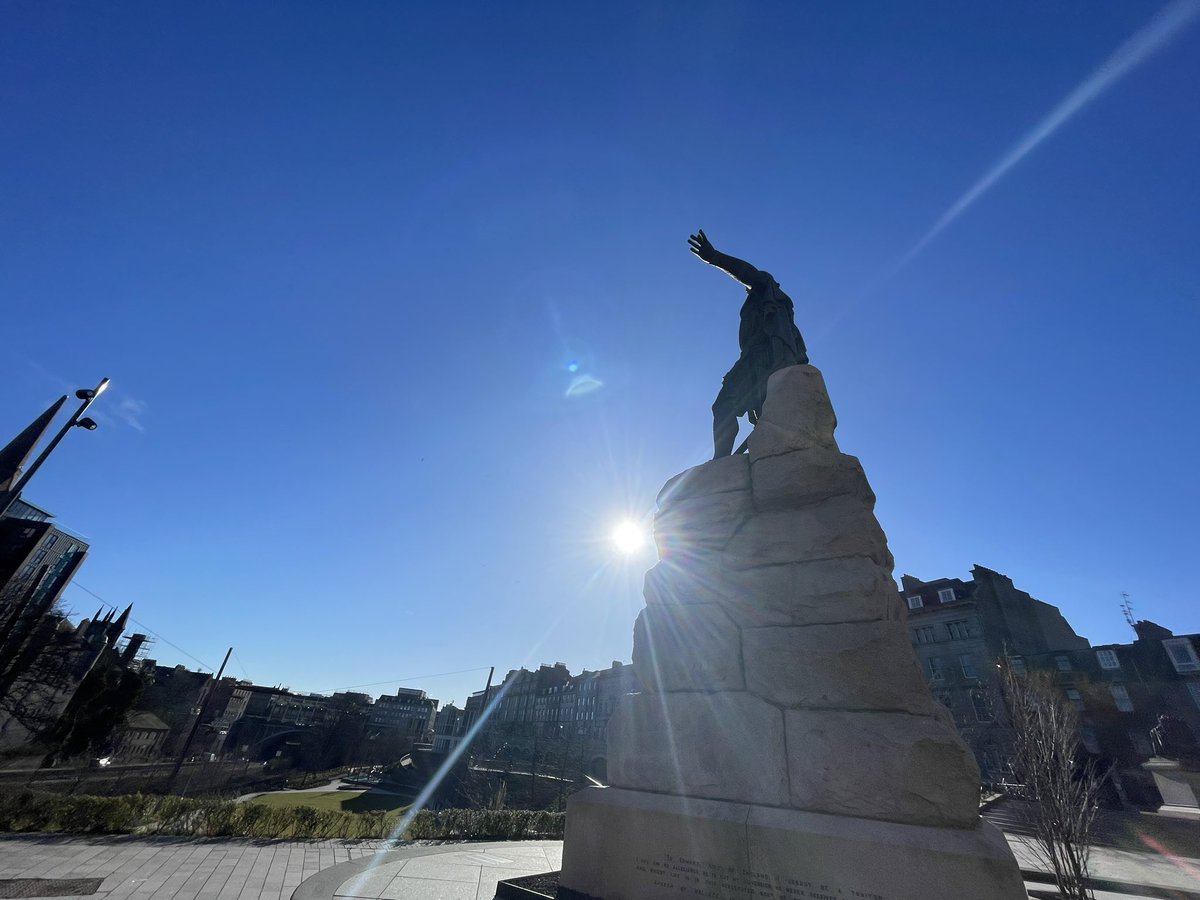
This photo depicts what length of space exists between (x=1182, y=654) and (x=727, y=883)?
155 feet

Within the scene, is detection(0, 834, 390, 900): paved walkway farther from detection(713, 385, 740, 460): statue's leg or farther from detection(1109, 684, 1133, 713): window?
detection(1109, 684, 1133, 713): window

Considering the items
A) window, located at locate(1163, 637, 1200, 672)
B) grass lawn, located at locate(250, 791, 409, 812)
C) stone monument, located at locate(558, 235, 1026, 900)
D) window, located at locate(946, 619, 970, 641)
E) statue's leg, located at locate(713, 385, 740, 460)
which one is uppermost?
window, located at locate(946, 619, 970, 641)

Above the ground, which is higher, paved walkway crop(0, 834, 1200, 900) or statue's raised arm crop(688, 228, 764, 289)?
Result: statue's raised arm crop(688, 228, 764, 289)

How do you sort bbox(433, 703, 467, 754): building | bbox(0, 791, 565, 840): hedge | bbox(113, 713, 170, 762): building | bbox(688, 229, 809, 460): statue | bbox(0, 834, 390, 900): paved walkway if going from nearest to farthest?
bbox(688, 229, 809, 460): statue < bbox(0, 834, 390, 900): paved walkway < bbox(0, 791, 565, 840): hedge < bbox(113, 713, 170, 762): building < bbox(433, 703, 467, 754): building

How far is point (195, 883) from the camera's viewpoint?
566 centimetres

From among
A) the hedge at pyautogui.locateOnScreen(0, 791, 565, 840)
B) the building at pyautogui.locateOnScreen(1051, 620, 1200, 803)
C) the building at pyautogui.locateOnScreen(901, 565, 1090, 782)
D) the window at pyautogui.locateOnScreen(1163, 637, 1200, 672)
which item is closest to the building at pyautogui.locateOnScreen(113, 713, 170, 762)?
the hedge at pyautogui.locateOnScreen(0, 791, 565, 840)

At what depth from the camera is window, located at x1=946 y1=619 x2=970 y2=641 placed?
3941cm

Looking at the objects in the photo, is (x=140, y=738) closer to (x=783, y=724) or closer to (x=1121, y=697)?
(x=783, y=724)

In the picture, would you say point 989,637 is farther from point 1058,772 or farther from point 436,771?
point 436,771

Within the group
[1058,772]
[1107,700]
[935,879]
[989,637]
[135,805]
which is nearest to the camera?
[935,879]

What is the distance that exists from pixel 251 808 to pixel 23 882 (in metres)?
4.81

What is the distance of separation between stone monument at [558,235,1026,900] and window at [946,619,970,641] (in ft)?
154

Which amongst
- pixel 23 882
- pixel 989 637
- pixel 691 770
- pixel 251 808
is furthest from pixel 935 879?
pixel 989 637

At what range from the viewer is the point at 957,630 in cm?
3991
